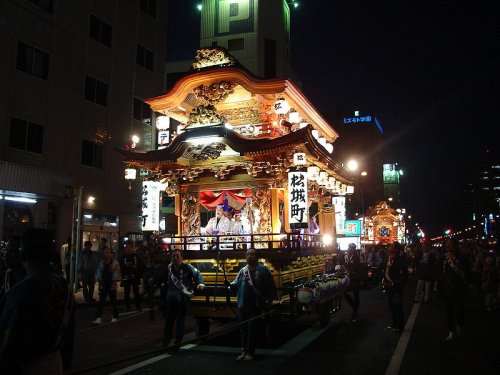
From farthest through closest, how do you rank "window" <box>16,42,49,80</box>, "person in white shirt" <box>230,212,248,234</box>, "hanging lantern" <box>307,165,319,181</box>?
"window" <box>16,42,49,80</box>, "hanging lantern" <box>307,165,319,181</box>, "person in white shirt" <box>230,212,248,234</box>

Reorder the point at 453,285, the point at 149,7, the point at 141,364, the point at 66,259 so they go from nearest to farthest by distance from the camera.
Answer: the point at 141,364 < the point at 453,285 < the point at 66,259 < the point at 149,7

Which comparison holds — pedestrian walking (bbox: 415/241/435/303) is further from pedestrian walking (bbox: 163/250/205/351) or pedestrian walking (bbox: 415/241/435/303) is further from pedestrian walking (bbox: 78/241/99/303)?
pedestrian walking (bbox: 78/241/99/303)

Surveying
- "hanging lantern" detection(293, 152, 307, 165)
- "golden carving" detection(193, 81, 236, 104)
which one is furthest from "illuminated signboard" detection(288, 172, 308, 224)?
"golden carving" detection(193, 81, 236, 104)

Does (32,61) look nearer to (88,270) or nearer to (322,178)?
(88,270)

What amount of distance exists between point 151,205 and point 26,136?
9479 millimetres

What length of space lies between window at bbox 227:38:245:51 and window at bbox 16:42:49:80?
17196 mm

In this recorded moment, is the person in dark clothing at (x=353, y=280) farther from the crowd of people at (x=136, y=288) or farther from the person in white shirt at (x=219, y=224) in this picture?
the person in white shirt at (x=219, y=224)

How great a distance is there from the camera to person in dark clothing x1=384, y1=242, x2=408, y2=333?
32.9ft

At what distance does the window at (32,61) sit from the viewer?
18.8 m

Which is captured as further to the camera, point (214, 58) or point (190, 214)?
point (190, 214)

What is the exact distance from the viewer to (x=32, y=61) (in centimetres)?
1941

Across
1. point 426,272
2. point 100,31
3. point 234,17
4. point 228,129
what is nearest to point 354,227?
point 426,272

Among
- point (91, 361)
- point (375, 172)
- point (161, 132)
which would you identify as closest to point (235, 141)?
point (161, 132)

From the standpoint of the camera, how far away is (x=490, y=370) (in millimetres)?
6840
